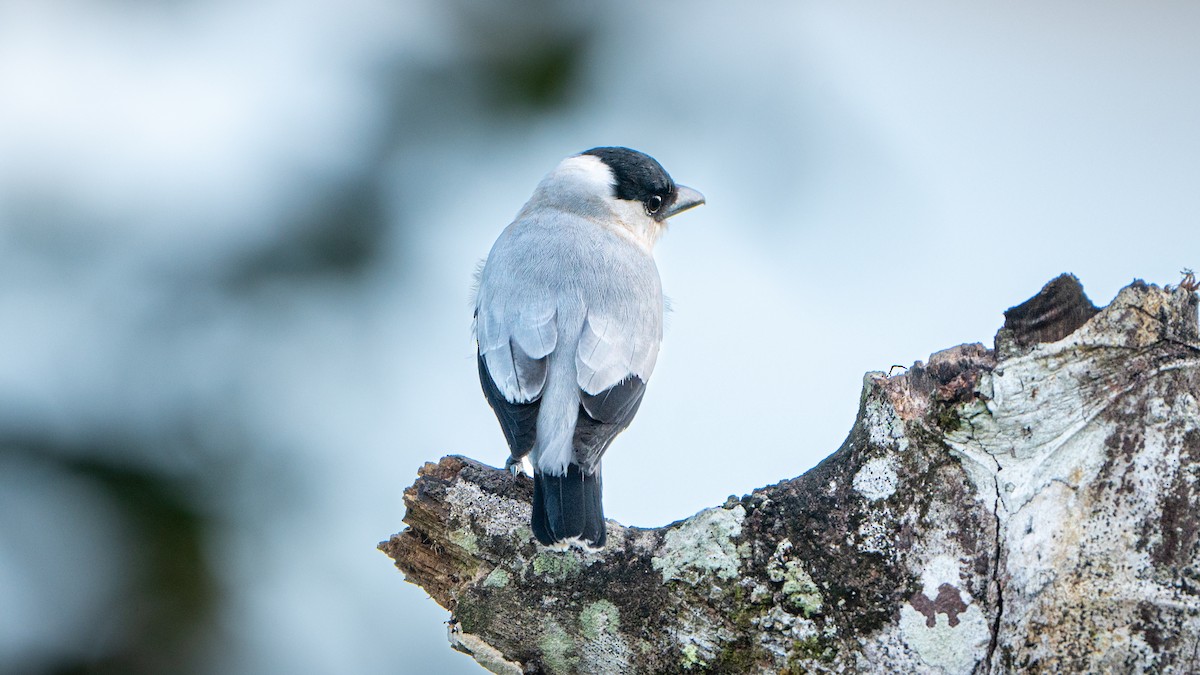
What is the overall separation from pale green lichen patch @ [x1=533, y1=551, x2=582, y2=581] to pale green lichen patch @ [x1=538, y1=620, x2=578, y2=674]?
125 millimetres

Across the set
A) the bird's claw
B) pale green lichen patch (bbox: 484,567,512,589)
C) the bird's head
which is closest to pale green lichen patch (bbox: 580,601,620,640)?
pale green lichen patch (bbox: 484,567,512,589)

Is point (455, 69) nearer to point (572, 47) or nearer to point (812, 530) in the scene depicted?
point (572, 47)

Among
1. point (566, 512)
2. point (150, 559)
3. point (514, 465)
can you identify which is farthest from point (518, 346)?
point (150, 559)

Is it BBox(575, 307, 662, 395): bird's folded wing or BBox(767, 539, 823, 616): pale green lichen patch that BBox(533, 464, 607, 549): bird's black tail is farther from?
BBox(575, 307, 662, 395): bird's folded wing

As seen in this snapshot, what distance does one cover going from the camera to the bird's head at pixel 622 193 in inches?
213

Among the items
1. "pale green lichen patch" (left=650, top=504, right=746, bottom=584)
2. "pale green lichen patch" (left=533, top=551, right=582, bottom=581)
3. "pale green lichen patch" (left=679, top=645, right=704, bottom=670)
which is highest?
"pale green lichen patch" (left=533, top=551, right=582, bottom=581)

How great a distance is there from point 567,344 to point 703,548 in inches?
58.6

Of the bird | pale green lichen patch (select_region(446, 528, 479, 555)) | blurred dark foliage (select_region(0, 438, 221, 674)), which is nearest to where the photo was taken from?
pale green lichen patch (select_region(446, 528, 479, 555))

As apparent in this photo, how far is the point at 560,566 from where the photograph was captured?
3008 mm

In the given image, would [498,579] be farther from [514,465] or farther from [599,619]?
[514,465]

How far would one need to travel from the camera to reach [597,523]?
10.3 feet

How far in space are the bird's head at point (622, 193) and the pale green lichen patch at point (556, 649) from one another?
2682 mm

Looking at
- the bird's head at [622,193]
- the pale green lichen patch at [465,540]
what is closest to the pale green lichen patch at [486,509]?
the pale green lichen patch at [465,540]

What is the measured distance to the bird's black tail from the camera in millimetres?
3018
